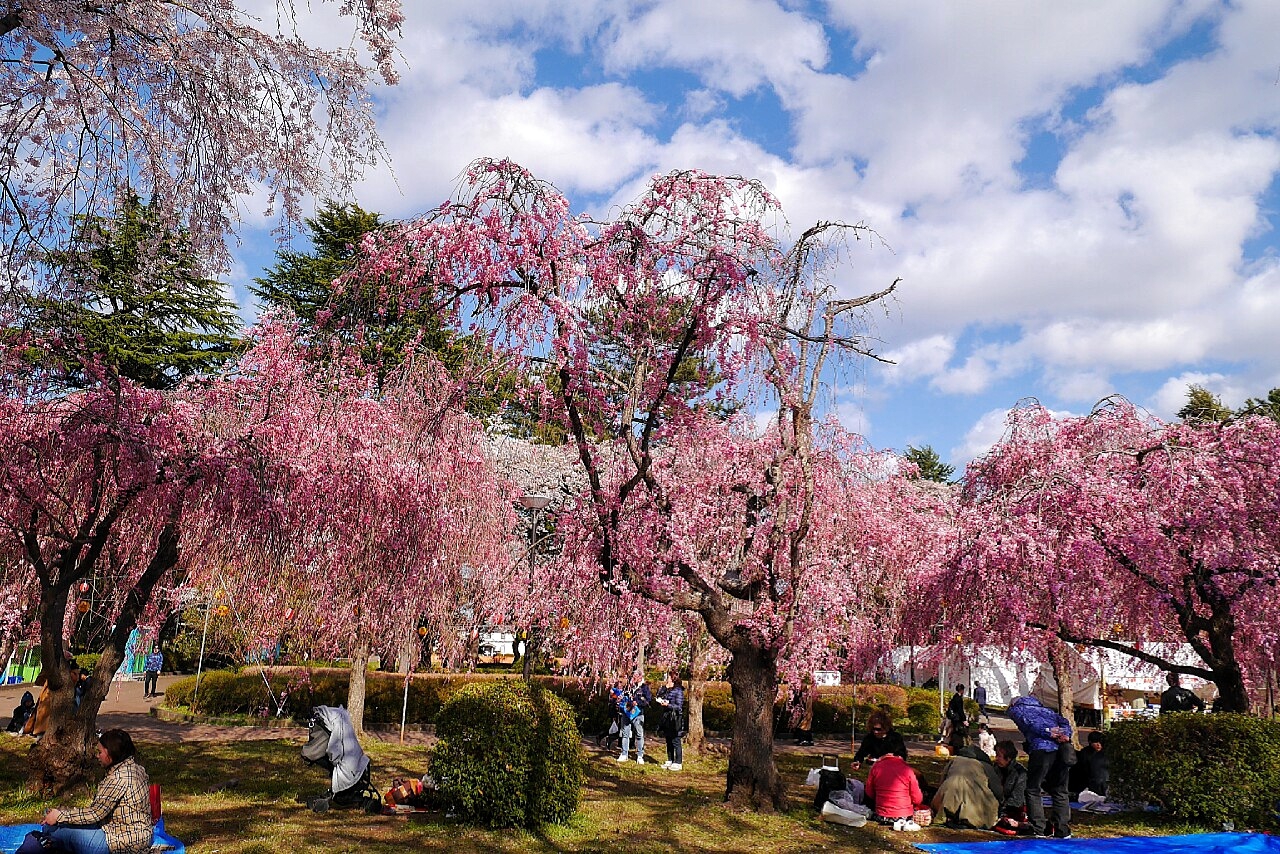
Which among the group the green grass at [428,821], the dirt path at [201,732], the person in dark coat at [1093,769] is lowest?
the dirt path at [201,732]

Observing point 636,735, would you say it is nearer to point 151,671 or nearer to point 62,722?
point 62,722

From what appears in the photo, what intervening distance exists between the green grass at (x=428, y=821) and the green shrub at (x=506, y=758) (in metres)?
0.21

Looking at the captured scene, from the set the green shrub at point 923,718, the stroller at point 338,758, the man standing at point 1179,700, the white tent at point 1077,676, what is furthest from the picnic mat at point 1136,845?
the green shrub at point 923,718

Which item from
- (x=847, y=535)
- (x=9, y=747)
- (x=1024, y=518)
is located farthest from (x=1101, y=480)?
(x=9, y=747)

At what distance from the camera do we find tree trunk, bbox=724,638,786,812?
33.3 ft

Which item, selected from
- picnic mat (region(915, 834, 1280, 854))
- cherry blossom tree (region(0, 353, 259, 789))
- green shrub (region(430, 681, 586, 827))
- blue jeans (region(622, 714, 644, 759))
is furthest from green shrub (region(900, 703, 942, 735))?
cherry blossom tree (region(0, 353, 259, 789))

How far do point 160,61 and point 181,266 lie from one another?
6.75 feet

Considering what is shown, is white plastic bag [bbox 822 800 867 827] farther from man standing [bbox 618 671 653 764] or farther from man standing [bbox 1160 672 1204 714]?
man standing [bbox 1160 672 1204 714]

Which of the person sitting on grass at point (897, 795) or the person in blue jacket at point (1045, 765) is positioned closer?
the person in blue jacket at point (1045, 765)

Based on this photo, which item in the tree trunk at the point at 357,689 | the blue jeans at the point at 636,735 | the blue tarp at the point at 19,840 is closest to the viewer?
the blue tarp at the point at 19,840

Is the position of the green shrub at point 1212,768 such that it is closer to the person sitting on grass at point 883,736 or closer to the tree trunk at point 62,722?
the person sitting on grass at point 883,736

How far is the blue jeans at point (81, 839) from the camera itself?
226 inches

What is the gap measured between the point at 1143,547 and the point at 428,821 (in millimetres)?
8528

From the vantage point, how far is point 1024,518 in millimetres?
10367
